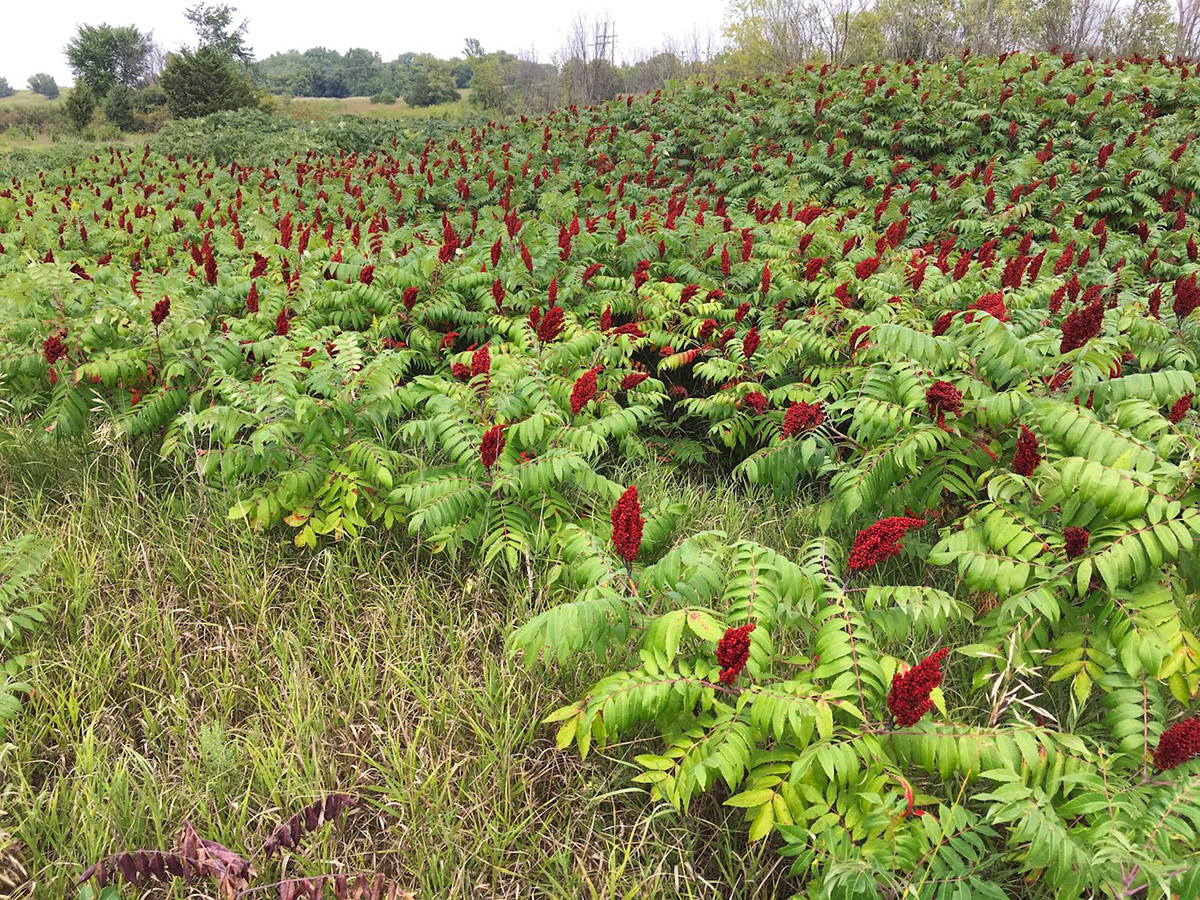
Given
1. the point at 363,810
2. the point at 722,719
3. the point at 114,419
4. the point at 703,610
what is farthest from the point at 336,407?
the point at 722,719

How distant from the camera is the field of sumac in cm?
203

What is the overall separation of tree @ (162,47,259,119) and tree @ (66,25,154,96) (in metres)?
17.1

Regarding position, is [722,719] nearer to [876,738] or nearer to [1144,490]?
[876,738]

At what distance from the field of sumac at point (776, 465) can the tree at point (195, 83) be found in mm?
27946

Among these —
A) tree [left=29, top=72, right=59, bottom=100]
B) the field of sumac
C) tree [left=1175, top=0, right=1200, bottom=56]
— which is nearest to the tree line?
tree [left=1175, top=0, right=1200, bottom=56]

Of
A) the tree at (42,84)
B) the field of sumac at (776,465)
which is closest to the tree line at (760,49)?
the field of sumac at (776,465)

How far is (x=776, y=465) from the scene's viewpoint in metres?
3.65

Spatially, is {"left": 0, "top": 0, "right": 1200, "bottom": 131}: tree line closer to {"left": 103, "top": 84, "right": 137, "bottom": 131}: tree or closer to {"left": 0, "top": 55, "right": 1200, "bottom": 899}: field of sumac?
{"left": 103, "top": 84, "right": 137, "bottom": 131}: tree

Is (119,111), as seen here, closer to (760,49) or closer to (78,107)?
(78,107)

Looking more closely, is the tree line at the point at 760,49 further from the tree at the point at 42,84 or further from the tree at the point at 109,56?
the tree at the point at 42,84

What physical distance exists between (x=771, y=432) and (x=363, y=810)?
2931 mm

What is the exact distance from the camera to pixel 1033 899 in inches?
85.0

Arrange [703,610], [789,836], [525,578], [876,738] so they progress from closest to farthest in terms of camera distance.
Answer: [789,836]
[876,738]
[703,610]
[525,578]

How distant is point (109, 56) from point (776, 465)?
207 ft
